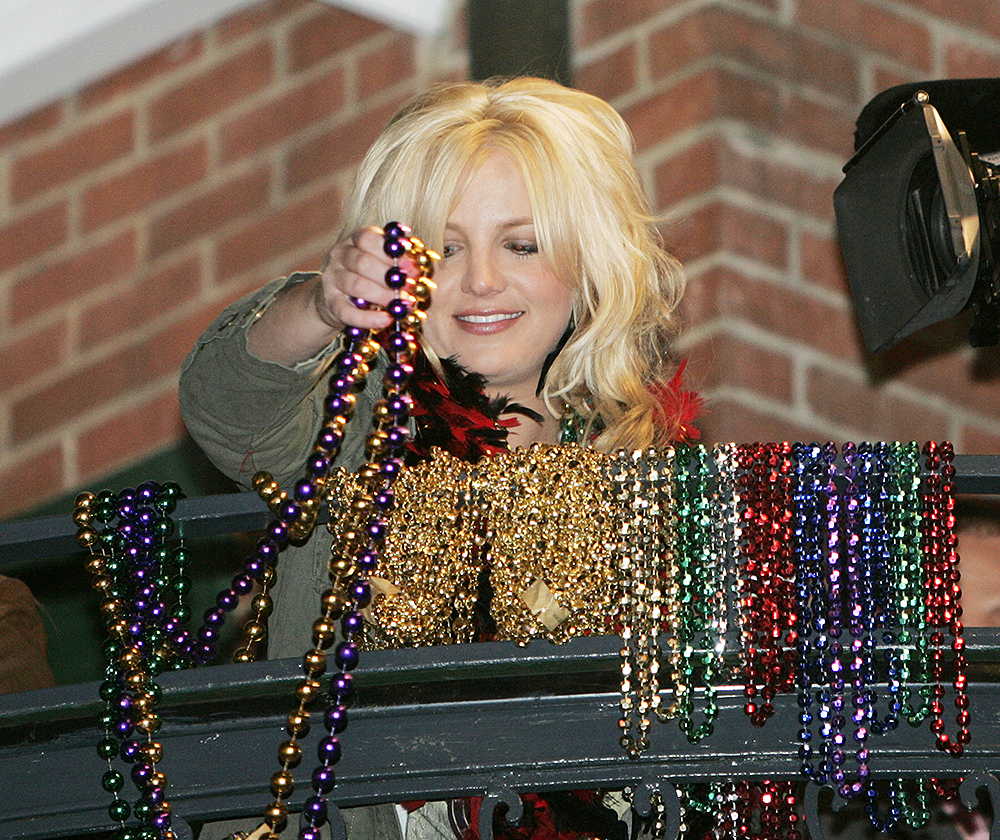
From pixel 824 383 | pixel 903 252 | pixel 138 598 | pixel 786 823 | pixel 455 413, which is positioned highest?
pixel 824 383

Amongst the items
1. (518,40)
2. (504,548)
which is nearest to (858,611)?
(504,548)

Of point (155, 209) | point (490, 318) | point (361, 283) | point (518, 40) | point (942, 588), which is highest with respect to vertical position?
point (518, 40)

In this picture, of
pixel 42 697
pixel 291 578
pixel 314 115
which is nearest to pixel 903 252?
pixel 291 578

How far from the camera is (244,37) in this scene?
326 cm

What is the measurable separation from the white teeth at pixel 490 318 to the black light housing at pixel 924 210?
0.44 metres

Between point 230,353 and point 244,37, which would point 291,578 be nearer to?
point 230,353

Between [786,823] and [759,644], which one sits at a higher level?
[759,644]

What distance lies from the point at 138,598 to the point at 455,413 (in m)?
0.50

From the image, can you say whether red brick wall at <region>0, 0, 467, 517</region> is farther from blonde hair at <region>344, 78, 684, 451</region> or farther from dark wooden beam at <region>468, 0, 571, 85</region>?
blonde hair at <region>344, 78, 684, 451</region>

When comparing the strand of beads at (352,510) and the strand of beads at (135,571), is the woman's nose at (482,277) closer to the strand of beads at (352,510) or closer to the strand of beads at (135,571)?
the strand of beads at (352,510)

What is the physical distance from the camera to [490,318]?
203 cm

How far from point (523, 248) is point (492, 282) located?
8cm

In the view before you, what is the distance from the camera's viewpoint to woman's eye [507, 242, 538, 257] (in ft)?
6.68

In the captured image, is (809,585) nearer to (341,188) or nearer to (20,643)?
(20,643)
